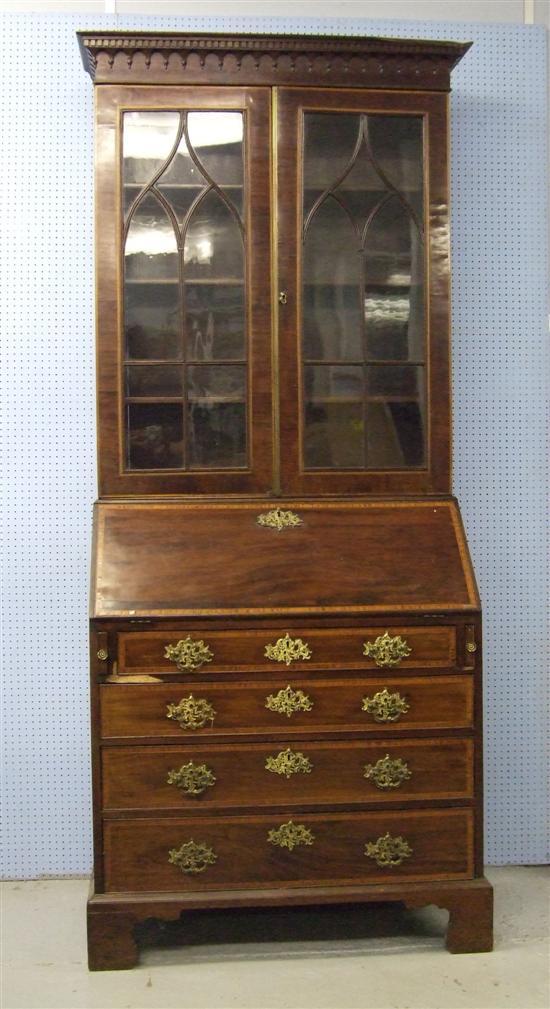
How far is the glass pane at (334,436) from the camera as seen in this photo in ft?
10.7

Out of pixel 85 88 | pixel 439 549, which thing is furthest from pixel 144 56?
pixel 439 549

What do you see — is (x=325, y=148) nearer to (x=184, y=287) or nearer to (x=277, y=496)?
(x=184, y=287)

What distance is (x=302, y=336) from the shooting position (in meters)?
3.26

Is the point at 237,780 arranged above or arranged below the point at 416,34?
below

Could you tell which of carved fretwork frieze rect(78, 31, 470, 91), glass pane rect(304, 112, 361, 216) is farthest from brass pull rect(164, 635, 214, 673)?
carved fretwork frieze rect(78, 31, 470, 91)

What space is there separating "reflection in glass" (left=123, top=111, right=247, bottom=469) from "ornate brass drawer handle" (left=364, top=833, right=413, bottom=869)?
4.14 feet

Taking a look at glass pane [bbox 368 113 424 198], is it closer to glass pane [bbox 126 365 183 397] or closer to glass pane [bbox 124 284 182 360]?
glass pane [bbox 124 284 182 360]

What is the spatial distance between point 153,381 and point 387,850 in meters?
1.65

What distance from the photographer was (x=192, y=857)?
305 centimetres

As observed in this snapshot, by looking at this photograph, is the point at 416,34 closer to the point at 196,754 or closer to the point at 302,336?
the point at 302,336

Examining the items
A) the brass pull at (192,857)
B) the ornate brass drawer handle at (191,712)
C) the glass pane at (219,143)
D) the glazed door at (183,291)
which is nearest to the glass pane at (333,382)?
the glazed door at (183,291)

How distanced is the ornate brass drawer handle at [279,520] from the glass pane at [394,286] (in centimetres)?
60

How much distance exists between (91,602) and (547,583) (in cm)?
184

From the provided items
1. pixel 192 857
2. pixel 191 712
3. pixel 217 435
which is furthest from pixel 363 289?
pixel 192 857
